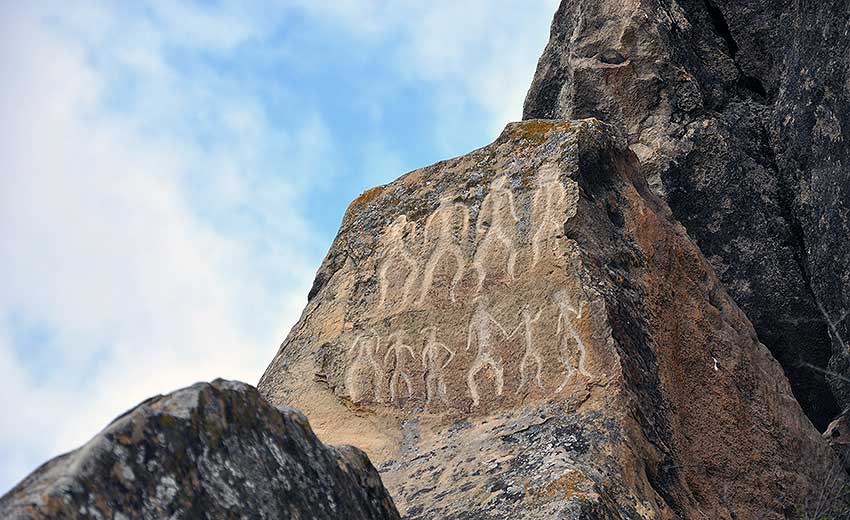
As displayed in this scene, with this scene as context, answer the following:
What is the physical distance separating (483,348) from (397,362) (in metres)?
0.59

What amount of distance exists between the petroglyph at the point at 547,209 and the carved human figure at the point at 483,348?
0.42 meters

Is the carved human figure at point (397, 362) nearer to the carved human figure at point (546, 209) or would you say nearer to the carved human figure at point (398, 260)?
the carved human figure at point (398, 260)

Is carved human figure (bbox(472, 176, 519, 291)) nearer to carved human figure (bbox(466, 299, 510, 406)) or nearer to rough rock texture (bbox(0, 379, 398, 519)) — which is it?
carved human figure (bbox(466, 299, 510, 406))

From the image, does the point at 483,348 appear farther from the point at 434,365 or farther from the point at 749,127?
the point at 749,127

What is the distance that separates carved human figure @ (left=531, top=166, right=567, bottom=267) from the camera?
6965 millimetres

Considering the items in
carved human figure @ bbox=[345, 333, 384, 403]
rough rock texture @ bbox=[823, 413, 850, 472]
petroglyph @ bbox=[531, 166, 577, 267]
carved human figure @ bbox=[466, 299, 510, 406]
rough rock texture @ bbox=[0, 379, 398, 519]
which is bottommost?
rough rock texture @ bbox=[823, 413, 850, 472]

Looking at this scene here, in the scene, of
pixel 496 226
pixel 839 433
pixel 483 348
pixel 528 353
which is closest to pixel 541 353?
Answer: pixel 528 353

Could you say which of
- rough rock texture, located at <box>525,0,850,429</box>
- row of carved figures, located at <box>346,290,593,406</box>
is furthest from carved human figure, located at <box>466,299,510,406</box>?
rough rock texture, located at <box>525,0,850,429</box>

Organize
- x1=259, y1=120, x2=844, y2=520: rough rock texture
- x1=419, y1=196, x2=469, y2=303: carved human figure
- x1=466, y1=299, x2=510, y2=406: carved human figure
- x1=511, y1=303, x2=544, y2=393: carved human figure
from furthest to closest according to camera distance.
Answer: x1=419, y1=196, x2=469, y2=303: carved human figure → x1=466, y1=299, x2=510, y2=406: carved human figure → x1=511, y1=303, x2=544, y2=393: carved human figure → x1=259, y1=120, x2=844, y2=520: rough rock texture

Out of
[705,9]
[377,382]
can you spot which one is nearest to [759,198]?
[705,9]

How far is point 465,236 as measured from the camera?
24.4 feet

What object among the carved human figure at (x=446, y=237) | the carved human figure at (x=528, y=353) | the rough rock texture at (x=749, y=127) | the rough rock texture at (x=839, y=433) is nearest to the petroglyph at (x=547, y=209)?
the carved human figure at (x=528, y=353)

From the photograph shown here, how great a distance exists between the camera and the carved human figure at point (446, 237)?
7.29 m

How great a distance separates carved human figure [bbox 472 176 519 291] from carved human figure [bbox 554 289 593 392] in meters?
0.48
